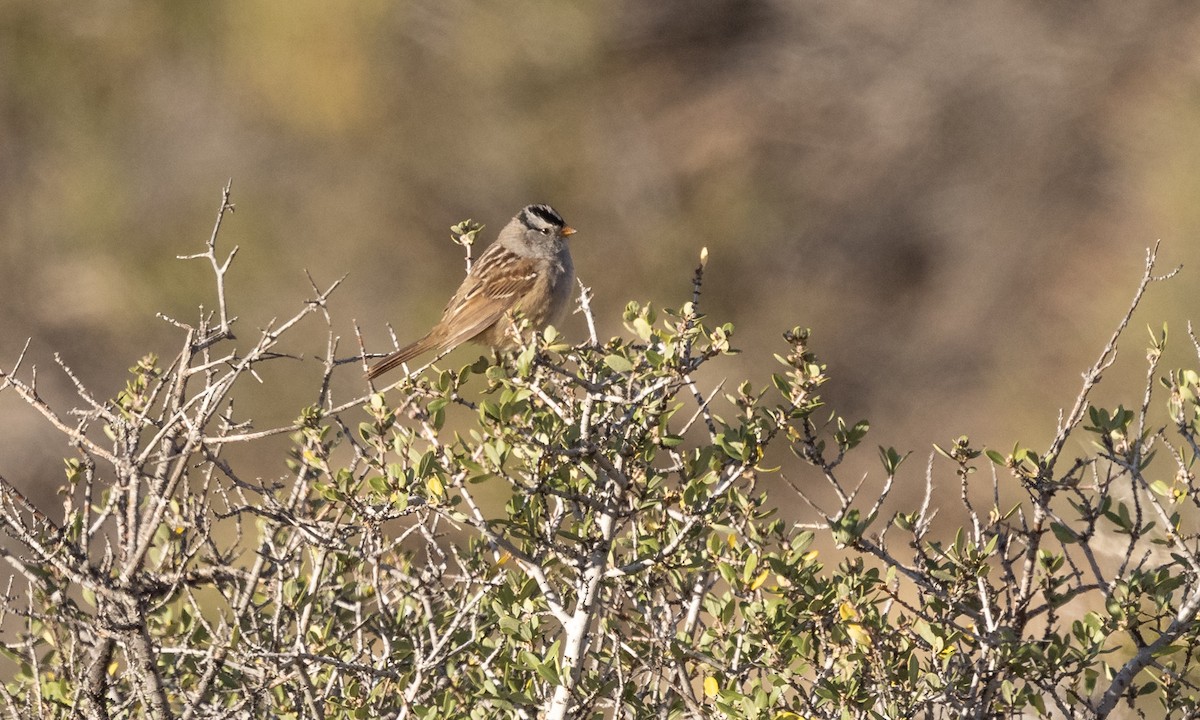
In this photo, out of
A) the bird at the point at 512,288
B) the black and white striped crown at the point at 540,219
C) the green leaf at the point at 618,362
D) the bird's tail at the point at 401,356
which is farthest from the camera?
the black and white striped crown at the point at 540,219

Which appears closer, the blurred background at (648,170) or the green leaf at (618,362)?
the green leaf at (618,362)

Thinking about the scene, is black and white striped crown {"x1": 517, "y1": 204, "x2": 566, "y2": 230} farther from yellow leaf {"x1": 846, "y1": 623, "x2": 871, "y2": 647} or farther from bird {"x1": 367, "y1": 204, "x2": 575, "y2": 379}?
yellow leaf {"x1": 846, "y1": 623, "x2": 871, "y2": 647}

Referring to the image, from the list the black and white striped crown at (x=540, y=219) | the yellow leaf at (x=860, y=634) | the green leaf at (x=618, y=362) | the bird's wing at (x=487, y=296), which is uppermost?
the black and white striped crown at (x=540, y=219)

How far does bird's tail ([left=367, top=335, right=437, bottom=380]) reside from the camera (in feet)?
16.1

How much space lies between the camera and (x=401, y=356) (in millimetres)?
4977

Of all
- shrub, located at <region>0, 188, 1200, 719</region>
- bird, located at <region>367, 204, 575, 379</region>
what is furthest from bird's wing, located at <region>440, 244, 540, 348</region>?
shrub, located at <region>0, 188, 1200, 719</region>

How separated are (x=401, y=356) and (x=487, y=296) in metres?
0.67

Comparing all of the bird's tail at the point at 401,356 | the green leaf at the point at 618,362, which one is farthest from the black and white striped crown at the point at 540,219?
the green leaf at the point at 618,362

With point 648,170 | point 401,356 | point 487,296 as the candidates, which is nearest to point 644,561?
point 401,356

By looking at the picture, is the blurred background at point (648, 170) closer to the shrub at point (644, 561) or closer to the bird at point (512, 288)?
the bird at point (512, 288)

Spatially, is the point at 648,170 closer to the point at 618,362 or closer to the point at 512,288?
the point at 512,288

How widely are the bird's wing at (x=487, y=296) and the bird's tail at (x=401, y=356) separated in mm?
109

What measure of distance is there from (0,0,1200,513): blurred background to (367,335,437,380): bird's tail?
6.75 meters

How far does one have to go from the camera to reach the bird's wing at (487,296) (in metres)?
5.45
